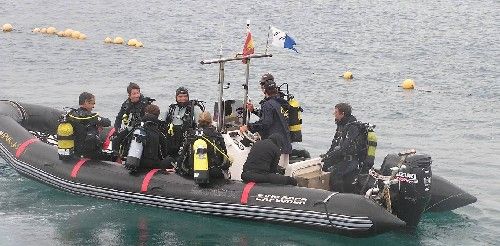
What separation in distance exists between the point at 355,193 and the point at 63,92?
40.9 feet

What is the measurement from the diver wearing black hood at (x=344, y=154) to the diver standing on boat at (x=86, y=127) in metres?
3.29

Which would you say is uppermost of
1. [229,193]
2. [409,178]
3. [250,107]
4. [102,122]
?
[250,107]

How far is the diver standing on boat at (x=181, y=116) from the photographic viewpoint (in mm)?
11641

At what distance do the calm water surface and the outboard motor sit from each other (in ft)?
1.65

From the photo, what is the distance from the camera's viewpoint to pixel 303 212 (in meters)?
10.3

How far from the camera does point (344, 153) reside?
1087cm

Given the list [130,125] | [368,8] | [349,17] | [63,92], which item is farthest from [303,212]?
[368,8]

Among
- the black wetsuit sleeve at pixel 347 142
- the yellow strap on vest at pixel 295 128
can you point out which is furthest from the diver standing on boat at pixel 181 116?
the black wetsuit sleeve at pixel 347 142

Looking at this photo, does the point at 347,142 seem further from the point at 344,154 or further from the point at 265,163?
the point at 265,163

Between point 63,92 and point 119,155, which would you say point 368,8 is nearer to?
point 63,92

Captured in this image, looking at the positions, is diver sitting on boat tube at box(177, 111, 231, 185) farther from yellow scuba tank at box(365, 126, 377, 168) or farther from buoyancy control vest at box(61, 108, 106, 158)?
yellow scuba tank at box(365, 126, 377, 168)

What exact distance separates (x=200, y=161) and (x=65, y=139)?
86.4 inches

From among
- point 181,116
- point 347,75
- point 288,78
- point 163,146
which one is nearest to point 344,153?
point 181,116

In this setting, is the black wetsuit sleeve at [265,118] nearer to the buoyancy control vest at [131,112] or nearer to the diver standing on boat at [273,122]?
the diver standing on boat at [273,122]
